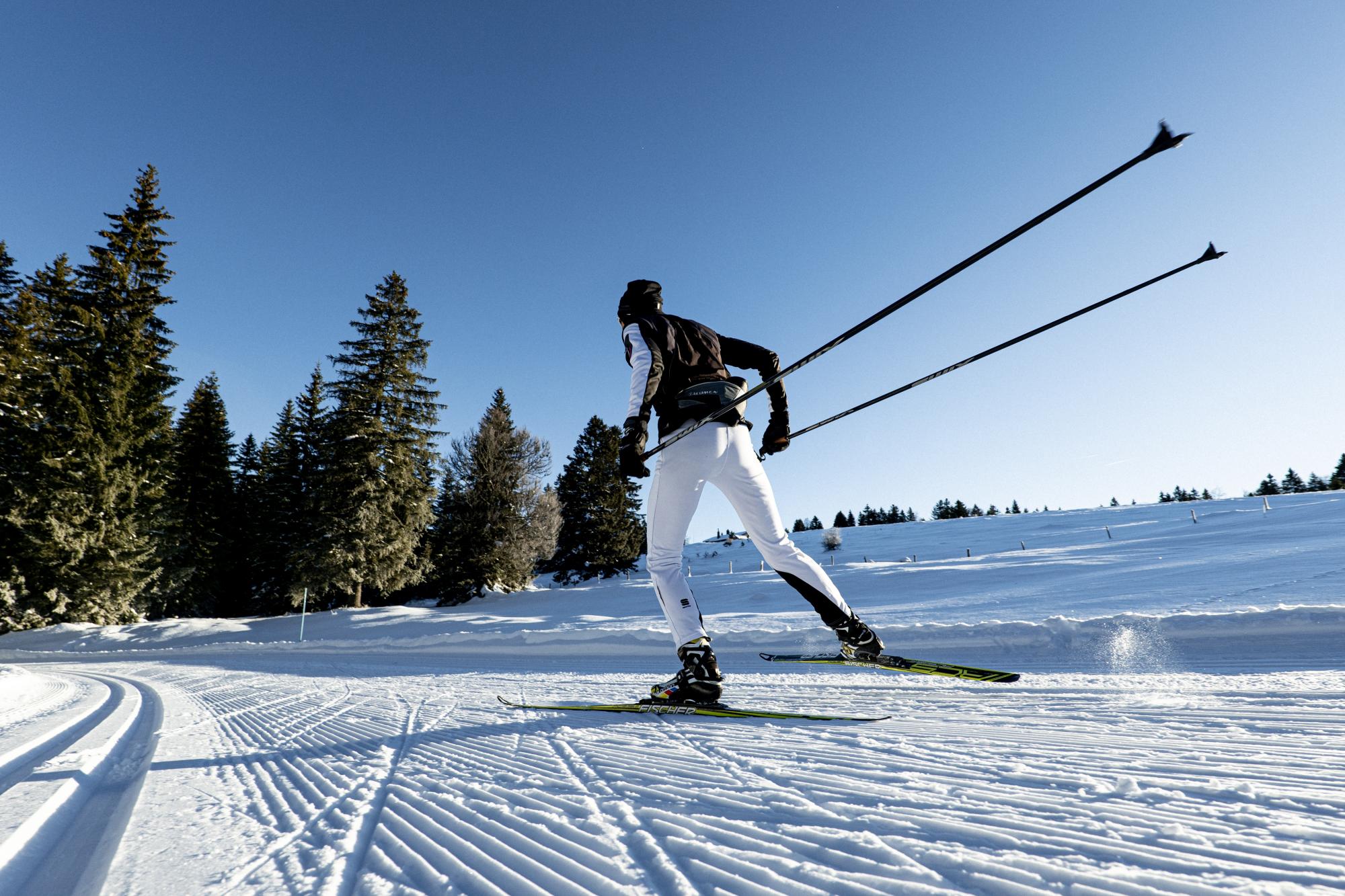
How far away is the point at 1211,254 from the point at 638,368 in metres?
2.80

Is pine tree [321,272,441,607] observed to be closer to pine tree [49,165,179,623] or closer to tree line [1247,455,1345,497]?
pine tree [49,165,179,623]

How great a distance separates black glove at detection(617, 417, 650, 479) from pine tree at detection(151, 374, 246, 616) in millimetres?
25135

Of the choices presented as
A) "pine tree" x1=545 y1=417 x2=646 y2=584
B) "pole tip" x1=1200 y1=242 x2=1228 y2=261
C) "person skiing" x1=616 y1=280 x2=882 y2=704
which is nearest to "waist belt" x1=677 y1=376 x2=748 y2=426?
"person skiing" x1=616 y1=280 x2=882 y2=704

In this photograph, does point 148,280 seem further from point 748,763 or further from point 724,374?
point 748,763

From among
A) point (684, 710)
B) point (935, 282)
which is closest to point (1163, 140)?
point (935, 282)

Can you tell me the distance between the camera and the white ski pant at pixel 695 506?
316 cm

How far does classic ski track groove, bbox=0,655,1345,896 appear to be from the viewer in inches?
40.3

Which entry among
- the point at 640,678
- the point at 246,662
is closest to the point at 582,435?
the point at 246,662

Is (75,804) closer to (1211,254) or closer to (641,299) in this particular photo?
(641,299)

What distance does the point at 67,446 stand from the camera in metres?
18.4

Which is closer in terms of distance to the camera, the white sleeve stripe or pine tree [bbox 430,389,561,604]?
the white sleeve stripe

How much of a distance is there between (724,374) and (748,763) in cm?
221

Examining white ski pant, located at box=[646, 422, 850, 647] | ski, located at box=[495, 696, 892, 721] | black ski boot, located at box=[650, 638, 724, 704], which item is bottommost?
ski, located at box=[495, 696, 892, 721]

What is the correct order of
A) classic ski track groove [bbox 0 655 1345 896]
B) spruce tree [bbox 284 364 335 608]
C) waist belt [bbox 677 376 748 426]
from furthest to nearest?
spruce tree [bbox 284 364 335 608] < waist belt [bbox 677 376 748 426] < classic ski track groove [bbox 0 655 1345 896]
